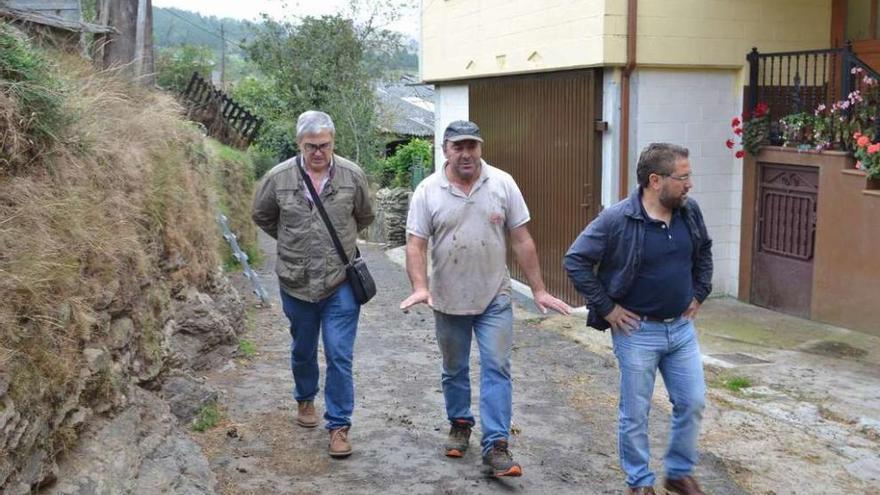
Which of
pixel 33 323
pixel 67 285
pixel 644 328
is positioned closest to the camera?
pixel 33 323

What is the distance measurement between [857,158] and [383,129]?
68.4 feet

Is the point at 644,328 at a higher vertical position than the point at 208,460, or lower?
higher

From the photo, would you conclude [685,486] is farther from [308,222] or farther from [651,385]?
[308,222]

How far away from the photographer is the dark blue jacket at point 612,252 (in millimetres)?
4191

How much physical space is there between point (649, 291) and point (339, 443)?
1.90 metres

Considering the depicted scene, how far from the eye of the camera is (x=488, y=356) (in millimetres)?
4723

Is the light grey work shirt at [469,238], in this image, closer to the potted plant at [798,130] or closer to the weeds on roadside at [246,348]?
the weeds on roadside at [246,348]

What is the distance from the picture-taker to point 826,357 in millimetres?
7738

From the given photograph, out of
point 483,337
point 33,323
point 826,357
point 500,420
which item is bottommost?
point 826,357

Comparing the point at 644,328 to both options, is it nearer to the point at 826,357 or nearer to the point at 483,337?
the point at 483,337

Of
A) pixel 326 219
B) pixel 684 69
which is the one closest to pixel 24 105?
pixel 326 219

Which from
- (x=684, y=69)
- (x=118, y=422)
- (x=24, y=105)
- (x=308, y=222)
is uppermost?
A: (x=684, y=69)

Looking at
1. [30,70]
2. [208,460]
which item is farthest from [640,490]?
[30,70]

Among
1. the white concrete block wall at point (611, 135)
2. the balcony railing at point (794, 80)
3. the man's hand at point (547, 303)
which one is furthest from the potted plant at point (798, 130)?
the man's hand at point (547, 303)
